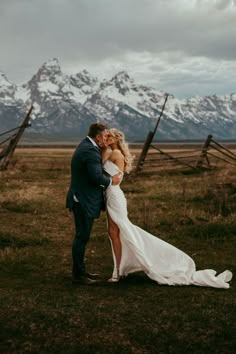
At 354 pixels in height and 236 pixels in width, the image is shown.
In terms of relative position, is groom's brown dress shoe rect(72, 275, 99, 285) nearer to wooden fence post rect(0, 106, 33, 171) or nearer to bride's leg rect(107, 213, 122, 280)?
bride's leg rect(107, 213, 122, 280)

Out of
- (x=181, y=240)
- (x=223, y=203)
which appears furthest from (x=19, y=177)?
(x=181, y=240)

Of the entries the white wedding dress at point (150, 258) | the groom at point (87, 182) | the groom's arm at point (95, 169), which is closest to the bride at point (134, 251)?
the white wedding dress at point (150, 258)

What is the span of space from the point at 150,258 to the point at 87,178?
1.52 meters

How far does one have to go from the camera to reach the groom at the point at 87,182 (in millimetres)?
7433

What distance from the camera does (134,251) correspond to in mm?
7648

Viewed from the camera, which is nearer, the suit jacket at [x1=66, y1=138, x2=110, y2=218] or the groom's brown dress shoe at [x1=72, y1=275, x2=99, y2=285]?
the suit jacket at [x1=66, y1=138, x2=110, y2=218]

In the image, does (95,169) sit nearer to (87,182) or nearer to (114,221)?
(87,182)

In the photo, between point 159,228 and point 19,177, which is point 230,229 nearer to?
point 159,228

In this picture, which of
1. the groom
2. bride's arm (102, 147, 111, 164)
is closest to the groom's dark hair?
the groom

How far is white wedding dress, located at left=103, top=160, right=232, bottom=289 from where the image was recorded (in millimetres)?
7624

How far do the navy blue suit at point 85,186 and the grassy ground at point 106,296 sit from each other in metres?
0.89

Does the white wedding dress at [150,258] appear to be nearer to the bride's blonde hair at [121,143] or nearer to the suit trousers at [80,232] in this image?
the bride's blonde hair at [121,143]

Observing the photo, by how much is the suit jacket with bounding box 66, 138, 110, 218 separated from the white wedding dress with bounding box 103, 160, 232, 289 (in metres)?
0.30

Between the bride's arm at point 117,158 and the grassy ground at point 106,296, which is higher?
the bride's arm at point 117,158
